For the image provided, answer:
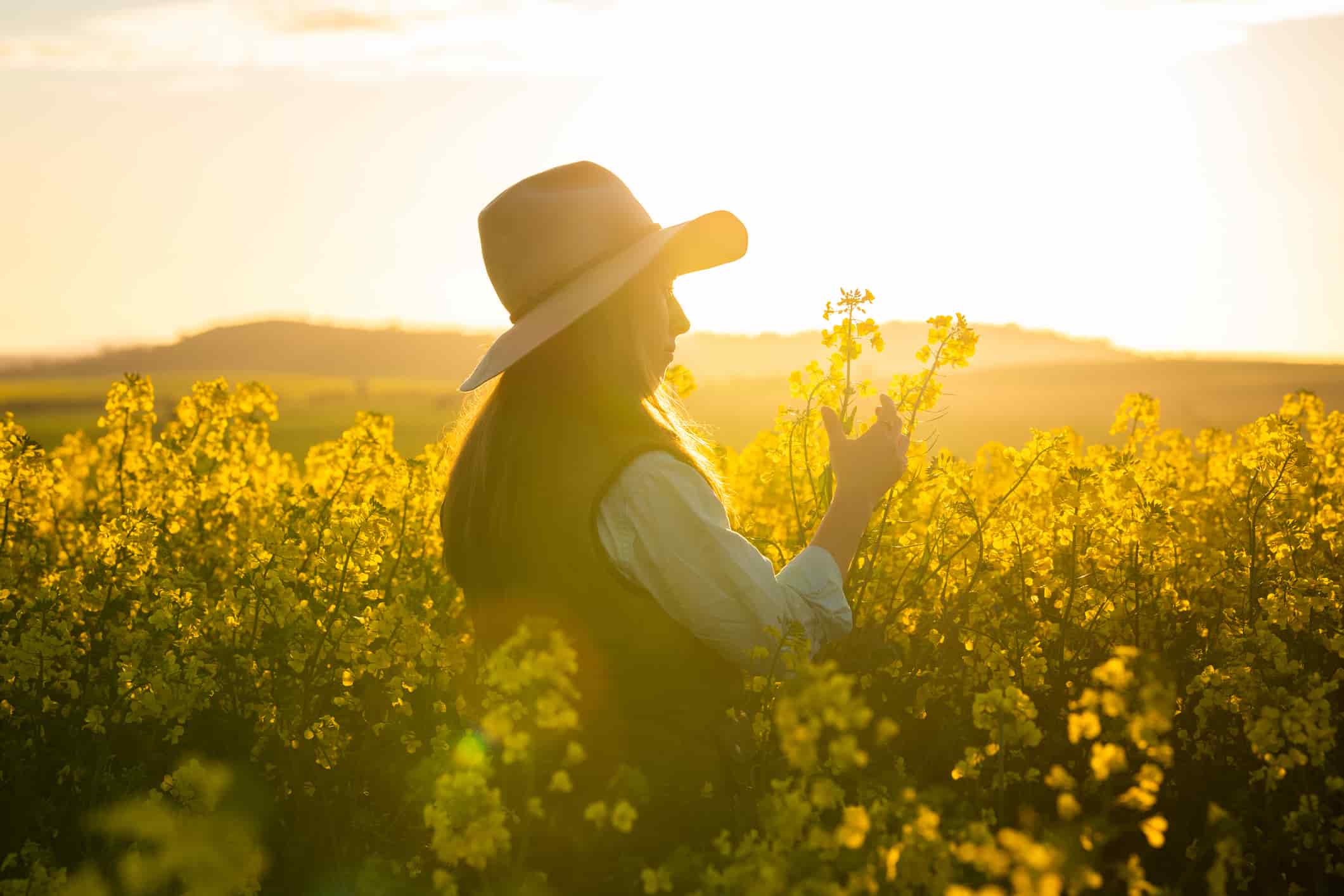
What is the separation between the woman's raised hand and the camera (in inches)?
98.3

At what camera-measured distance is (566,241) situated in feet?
8.69

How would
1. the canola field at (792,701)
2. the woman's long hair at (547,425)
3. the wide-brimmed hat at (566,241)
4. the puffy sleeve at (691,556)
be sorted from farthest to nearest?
the wide-brimmed hat at (566,241), the woman's long hair at (547,425), the puffy sleeve at (691,556), the canola field at (792,701)

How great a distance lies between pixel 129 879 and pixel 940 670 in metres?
A: 3.01

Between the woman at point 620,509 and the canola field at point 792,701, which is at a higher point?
the woman at point 620,509

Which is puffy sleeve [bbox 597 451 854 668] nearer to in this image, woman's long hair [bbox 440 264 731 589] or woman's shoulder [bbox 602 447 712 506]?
woman's shoulder [bbox 602 447 712 506]

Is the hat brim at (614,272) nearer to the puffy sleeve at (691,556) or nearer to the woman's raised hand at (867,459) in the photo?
the puffy sleeve at (691,556)

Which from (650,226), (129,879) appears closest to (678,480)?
(650,226)

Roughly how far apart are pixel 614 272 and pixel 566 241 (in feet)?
0.67

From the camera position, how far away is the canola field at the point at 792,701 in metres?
1.81

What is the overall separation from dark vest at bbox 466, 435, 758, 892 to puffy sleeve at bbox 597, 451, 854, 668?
0.12 feet

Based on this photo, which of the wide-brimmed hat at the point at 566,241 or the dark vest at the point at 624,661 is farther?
the wide-brimmed hat at the point at 566,241

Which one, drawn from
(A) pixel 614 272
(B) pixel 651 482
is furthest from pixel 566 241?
(B) pixel 651 482

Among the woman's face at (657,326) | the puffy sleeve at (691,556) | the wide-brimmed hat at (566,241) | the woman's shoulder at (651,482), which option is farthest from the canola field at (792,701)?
the wide-brimmed hat at (566,241)

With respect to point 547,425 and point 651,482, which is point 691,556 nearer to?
point 651,482
